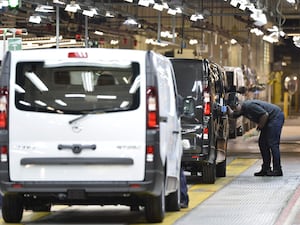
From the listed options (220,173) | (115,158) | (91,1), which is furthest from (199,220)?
(91,1)

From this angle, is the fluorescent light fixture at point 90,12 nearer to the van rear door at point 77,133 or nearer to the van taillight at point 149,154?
the van rear door at point 77,133

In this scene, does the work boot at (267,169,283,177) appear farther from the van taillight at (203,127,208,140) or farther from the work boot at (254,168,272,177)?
the van taillight at (203,127,208,140)

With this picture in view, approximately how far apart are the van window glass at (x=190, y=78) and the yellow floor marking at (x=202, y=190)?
1.60m

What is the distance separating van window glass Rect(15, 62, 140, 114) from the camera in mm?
10906

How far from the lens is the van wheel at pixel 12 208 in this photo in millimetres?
11377

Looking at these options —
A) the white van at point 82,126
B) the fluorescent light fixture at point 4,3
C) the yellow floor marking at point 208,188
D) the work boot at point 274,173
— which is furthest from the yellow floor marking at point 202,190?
the fluorescent light fixture at point 4,3

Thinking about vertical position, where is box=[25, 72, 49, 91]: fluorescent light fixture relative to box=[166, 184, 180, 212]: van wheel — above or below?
above

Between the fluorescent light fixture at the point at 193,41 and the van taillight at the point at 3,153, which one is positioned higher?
the fluorescent light fixture at the point at 193,41

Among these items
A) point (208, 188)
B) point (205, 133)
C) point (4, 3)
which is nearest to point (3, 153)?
point (208, 188)

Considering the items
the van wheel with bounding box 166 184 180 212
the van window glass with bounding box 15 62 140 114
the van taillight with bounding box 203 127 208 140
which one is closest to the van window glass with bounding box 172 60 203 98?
the van taillight with bounding box 203 127 208 140

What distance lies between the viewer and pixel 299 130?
4000 centimetres

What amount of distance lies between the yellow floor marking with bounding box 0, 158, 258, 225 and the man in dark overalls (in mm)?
799

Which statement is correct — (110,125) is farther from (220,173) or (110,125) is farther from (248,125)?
(248,125)

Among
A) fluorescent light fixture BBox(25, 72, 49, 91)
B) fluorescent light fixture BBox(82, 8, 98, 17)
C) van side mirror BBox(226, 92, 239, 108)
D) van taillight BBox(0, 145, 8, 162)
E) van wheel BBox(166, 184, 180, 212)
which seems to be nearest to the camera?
van taillight BBox(0, 145, 8, 162)
